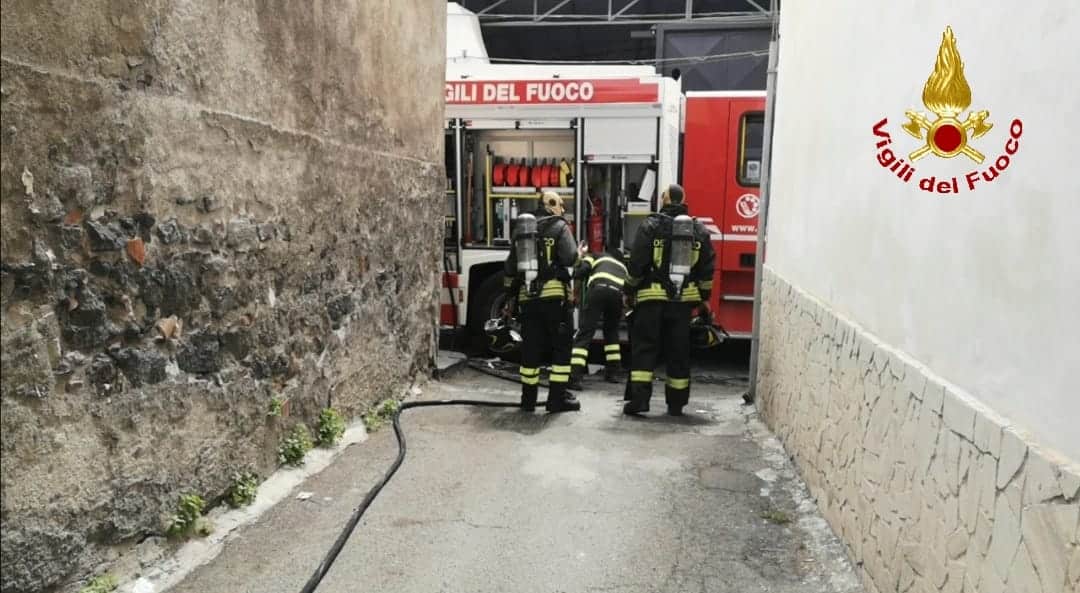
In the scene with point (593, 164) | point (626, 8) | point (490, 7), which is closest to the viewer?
point (593, 164)

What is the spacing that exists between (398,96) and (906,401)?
4560 millimetres

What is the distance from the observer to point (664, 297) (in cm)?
655

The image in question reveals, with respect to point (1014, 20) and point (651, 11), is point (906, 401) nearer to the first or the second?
point (1014, 20)

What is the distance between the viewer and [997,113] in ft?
7.94

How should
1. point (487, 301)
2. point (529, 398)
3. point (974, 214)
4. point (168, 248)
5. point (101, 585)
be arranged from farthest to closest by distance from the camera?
point (487, 301) → point (529, 398) → point (168, 248) → point (101, 585) → point (974, 214)

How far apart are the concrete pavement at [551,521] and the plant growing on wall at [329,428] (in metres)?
0.13

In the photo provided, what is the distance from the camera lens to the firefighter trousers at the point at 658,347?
6.60 m

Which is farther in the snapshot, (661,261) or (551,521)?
(661,261)

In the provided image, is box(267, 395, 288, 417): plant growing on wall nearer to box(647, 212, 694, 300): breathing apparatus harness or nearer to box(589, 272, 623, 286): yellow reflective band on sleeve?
box(647, 212, 694, 300): breathing apparatus harness

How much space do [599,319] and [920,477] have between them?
4.74 meters

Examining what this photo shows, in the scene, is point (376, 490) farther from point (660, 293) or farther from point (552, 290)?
point (660, 293)

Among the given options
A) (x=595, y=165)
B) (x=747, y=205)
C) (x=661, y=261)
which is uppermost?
(x=595, y=165)

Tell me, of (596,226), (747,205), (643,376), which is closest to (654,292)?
(643,376)

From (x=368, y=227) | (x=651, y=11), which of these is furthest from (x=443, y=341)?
(x=651, y=11)
